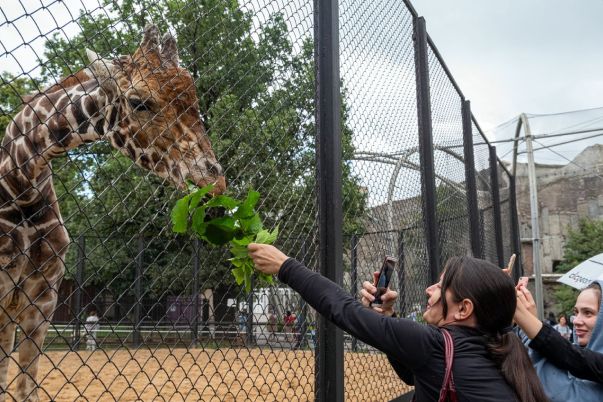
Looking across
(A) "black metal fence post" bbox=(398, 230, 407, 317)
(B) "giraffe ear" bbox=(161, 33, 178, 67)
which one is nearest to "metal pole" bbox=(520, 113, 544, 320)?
(A) "black metal fence post" bbox=(398, 230, 407, 317)

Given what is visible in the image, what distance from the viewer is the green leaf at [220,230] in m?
2.03

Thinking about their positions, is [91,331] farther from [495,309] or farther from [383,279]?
[495,309]

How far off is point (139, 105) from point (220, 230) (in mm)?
969

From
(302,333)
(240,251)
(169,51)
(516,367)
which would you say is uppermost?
(169,51)

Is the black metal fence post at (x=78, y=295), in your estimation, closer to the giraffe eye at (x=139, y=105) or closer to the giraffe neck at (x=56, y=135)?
the giraffe neck at (x=56, y=135)

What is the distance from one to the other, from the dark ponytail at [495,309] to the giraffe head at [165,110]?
45.5 inches

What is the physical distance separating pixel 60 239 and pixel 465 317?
2665 mm

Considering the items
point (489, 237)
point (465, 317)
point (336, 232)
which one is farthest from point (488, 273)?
point (489, 237)

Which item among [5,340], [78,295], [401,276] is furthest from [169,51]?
[78,295]

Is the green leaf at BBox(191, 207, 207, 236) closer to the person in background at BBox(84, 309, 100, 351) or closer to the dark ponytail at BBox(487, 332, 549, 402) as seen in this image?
the person in background at BBox(84, 309, 100, 351)

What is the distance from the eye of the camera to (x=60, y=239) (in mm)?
3602

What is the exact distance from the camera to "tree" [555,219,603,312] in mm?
24469

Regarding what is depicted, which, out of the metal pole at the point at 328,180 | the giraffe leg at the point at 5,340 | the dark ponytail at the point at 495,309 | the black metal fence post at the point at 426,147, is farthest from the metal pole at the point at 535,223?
the dark ponytail at the point at 495,309

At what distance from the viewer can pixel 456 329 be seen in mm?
1901
